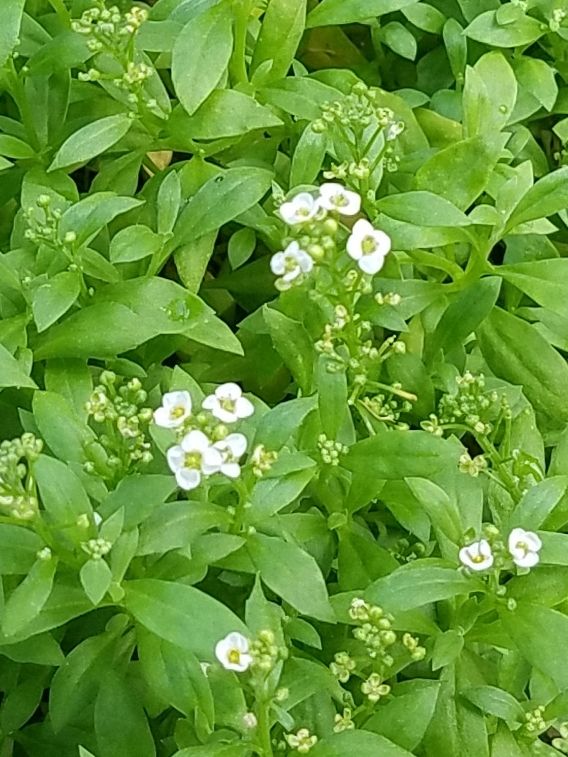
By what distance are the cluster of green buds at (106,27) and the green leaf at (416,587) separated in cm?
96

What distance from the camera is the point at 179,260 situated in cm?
196

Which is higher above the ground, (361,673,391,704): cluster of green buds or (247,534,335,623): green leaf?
(247,534,335,623): green leaf

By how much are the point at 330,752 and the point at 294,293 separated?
73 centimetres

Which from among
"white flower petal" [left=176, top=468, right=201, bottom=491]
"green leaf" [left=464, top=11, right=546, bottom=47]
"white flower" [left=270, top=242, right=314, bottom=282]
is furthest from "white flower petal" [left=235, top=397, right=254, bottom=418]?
"green leaf" [left=464, top=11, right=546, bottom=47]

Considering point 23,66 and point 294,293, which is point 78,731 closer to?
point 294,293

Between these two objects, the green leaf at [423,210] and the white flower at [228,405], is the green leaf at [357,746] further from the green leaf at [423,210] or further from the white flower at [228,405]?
the green leaf at [423,210]

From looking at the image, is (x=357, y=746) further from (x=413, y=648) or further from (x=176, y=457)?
(x=176, y=457)

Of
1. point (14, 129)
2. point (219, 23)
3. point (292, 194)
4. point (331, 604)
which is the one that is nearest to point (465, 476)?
point (331, 604)

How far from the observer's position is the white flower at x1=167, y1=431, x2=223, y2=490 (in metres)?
1.37

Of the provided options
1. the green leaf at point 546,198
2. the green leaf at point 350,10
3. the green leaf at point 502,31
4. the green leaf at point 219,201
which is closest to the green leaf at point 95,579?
the green leaf at point 219,201

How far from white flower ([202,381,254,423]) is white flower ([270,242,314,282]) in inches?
8.0

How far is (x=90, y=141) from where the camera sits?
1.91 metres

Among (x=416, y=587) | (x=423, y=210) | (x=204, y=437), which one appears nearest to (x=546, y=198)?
(x=423, y=210)

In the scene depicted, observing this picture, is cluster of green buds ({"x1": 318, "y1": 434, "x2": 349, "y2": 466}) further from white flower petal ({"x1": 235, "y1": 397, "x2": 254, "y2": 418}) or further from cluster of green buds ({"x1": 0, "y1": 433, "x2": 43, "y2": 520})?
cluster of green buds ({"x1": 0, "y1": 433, "x2": 43, "y2": 520})
